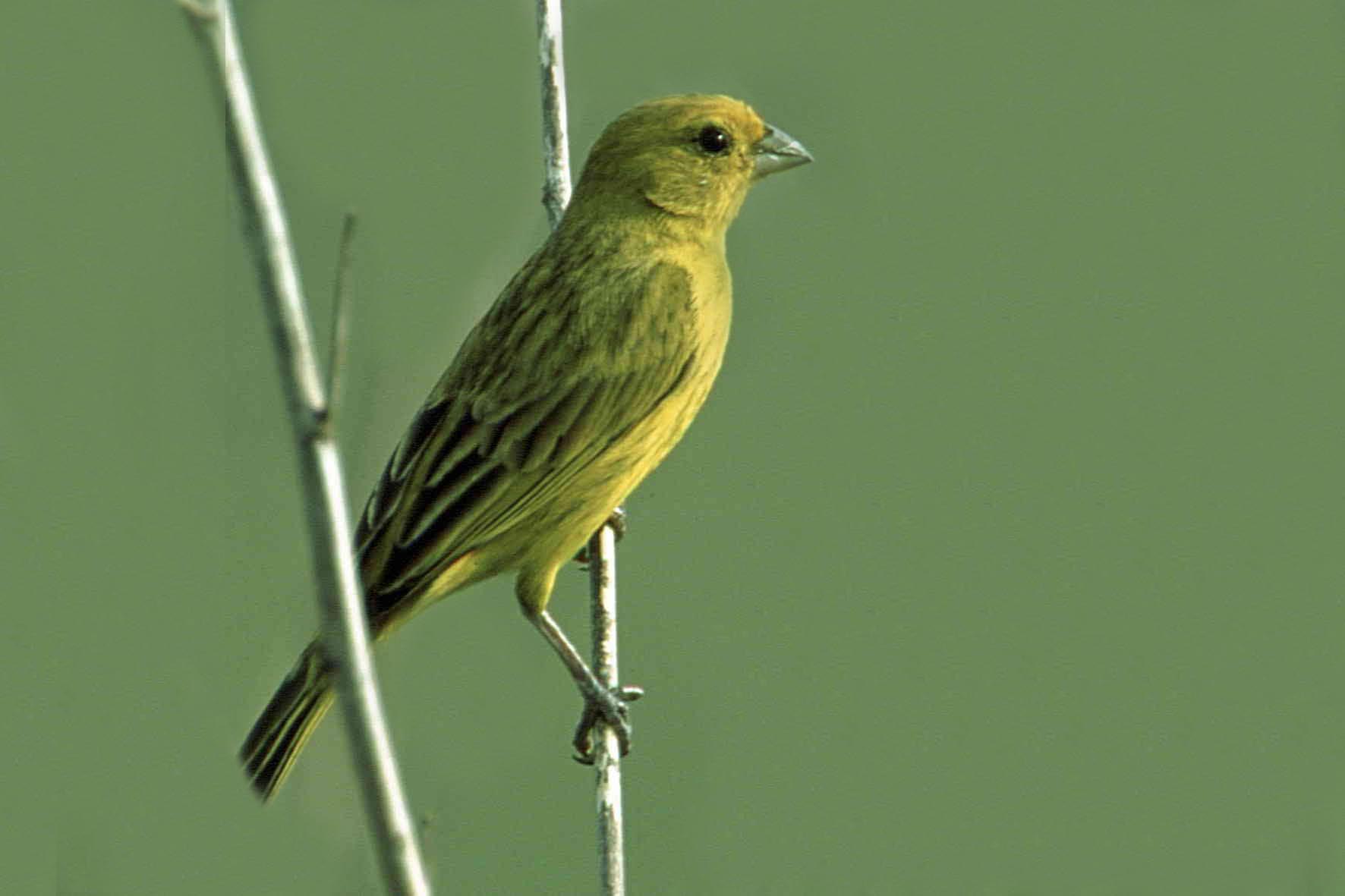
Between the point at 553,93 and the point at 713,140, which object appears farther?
the point at 713,140

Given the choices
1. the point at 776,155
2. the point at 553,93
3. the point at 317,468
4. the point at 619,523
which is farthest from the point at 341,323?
the point at 776,155

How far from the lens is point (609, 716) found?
17.0 feet

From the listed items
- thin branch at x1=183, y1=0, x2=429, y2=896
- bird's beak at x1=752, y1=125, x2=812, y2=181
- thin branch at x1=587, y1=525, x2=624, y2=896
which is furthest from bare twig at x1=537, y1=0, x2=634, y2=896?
thin branch at x1=183, y1=0, x2=429, y2=896

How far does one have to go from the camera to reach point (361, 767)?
85.6 inches

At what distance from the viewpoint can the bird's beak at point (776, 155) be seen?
6000 millimetres

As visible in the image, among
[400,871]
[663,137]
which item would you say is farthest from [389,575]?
[400,871]

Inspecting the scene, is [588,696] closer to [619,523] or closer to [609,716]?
[609,716]

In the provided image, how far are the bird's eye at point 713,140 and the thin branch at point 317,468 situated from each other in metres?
3.75

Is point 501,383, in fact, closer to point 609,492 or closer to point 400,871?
point 609,492

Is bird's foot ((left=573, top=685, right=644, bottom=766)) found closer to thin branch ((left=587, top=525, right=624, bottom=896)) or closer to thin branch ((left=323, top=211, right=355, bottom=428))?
thin branch ((left=587, top=525, right=624, bottom=896))

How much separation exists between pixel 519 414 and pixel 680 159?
3.97 ft

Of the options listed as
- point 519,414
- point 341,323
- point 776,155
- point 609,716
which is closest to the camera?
point 341,323

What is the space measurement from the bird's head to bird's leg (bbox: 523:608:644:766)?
4.92ft

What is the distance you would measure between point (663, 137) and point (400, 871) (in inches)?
158
